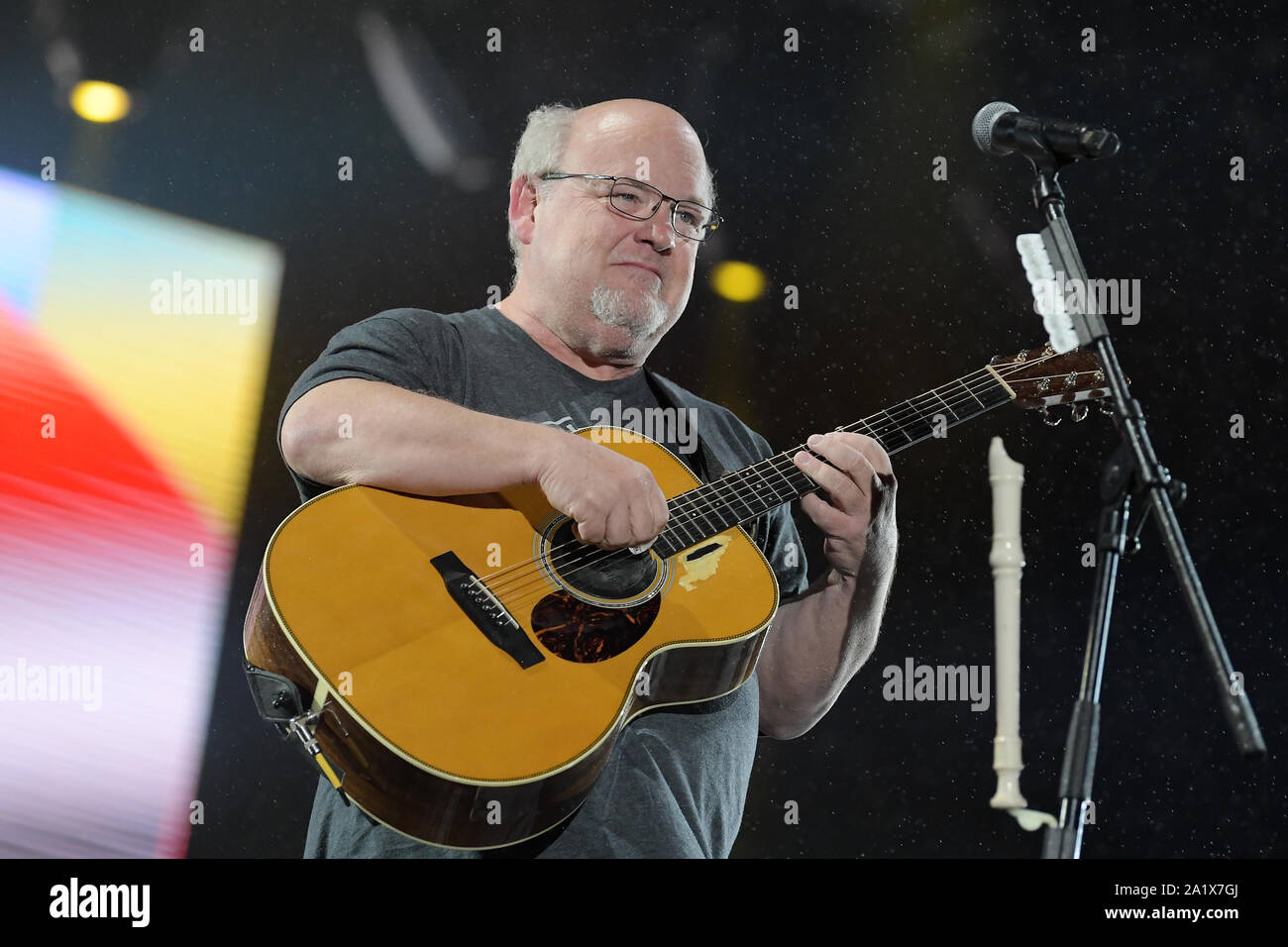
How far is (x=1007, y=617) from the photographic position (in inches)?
57.4

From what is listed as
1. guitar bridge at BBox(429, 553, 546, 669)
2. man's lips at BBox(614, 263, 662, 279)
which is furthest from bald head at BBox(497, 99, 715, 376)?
guitar bridge at BBox(429, 553, 546, 669)

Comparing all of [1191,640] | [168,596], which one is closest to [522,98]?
[168,596]

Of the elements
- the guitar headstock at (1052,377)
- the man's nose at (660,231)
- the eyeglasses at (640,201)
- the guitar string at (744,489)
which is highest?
the eyeglasses at (640,201)

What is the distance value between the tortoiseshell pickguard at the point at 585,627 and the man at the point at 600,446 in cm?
10

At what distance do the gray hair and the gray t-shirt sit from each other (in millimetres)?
339

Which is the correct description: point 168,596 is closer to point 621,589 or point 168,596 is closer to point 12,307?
point 12,307

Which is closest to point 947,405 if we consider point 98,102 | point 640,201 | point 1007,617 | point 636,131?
point 1007,617

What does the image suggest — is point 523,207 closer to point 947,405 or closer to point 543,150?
point 543,150

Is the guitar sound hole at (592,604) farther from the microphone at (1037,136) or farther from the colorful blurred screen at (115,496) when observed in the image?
the colorful blurred screen at (115,496)

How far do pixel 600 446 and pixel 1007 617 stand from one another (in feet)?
1.99

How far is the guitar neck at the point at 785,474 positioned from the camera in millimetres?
1703

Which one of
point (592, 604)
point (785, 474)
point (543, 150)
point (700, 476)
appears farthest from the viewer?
point (543, 150)

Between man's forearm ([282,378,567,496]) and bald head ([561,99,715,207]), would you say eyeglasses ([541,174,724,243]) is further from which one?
man's forearm ([282,378,567,496])

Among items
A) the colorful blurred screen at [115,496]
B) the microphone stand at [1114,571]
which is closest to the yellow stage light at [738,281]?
the colorful blurred screen at [115,496]
